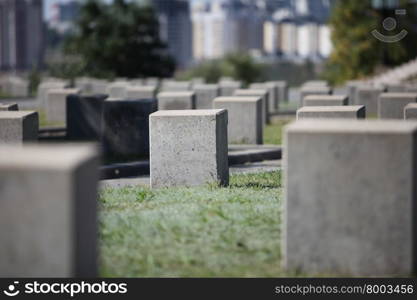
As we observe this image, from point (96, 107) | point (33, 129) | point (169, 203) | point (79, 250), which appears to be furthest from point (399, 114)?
point (79, 250)

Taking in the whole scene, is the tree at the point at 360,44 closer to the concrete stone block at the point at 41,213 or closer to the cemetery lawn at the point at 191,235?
the cemetery lawn at the point at 191,235

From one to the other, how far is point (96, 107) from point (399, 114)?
19.3 ft

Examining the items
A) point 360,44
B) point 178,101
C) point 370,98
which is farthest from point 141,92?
point 360,44

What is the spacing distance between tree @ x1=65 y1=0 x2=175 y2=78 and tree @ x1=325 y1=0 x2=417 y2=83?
39.2 ft

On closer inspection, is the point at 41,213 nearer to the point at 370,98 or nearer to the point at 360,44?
the point at 370,98

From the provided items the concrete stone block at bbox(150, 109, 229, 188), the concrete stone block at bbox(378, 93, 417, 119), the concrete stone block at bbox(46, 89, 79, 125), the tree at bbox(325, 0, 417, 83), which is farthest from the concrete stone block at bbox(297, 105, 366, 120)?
the tree at bbox(325, 0, 417, 83)

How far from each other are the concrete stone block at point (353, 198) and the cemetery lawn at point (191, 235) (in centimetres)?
42

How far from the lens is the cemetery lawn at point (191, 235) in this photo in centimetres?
771

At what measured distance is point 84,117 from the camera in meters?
21.5

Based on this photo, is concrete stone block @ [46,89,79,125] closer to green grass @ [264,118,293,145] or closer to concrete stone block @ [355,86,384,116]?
green grass @ [264,118,293,145]

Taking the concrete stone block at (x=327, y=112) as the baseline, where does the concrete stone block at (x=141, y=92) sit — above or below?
below

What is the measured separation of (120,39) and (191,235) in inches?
2509

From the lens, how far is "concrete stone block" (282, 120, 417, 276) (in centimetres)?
732

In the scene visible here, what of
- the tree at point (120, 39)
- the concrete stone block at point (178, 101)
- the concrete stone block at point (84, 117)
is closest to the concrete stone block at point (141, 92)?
the concrete stone block at point (178, 101)
